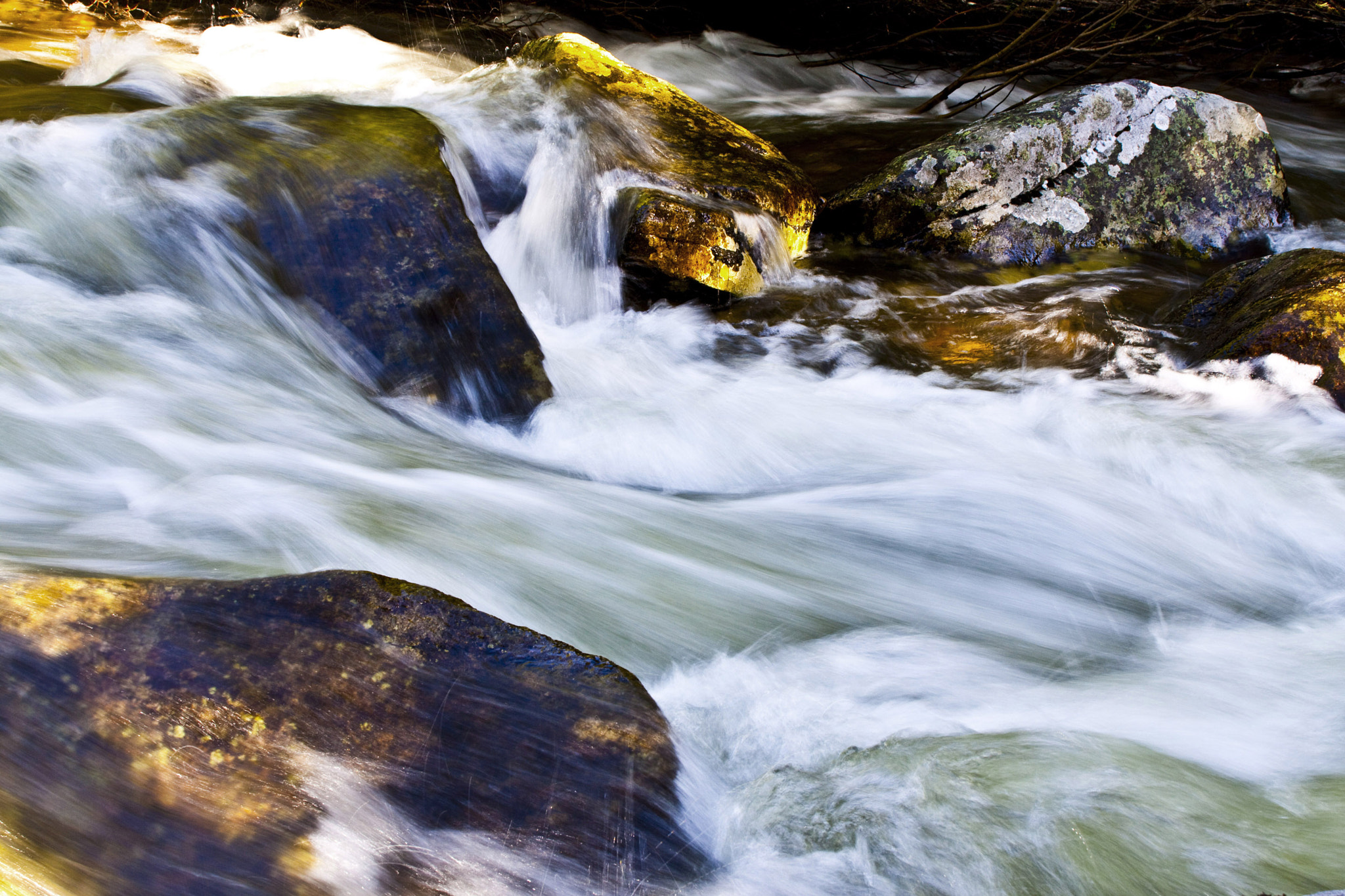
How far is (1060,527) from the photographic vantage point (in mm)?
3502

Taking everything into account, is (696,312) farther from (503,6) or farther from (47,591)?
(503,6)

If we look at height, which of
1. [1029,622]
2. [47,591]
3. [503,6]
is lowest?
[1029,622]

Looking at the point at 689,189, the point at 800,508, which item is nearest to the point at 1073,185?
the point at 689,189

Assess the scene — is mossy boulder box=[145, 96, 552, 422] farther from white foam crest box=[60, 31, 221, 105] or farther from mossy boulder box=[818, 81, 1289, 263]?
mossy boulder box=[818, 81, 1289, 263]

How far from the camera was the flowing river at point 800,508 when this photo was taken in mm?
1943

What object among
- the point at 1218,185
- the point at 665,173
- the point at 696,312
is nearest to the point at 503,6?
the point at 665,173

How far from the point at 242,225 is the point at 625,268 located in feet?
5.83

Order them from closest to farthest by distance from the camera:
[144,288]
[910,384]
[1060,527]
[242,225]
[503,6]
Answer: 1. [1060,527]
2. [144,288]
3. [242,225]
4. [910,384]
5. [503,6]

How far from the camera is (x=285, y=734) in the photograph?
1.69m

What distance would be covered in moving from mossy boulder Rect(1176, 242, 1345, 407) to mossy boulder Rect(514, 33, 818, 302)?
2134 millimetres

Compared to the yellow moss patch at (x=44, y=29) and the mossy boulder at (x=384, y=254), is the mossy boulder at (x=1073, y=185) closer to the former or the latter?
the mossy boulder at (x=384, y=254)

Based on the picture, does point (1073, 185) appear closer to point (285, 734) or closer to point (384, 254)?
point (384, 254)

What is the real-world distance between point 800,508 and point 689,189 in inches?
85.8


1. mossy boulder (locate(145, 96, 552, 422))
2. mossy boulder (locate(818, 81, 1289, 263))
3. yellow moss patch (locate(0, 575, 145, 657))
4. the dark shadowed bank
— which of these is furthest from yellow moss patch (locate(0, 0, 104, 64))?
yellow moss patch (locate(0, 575, 145, 657))
